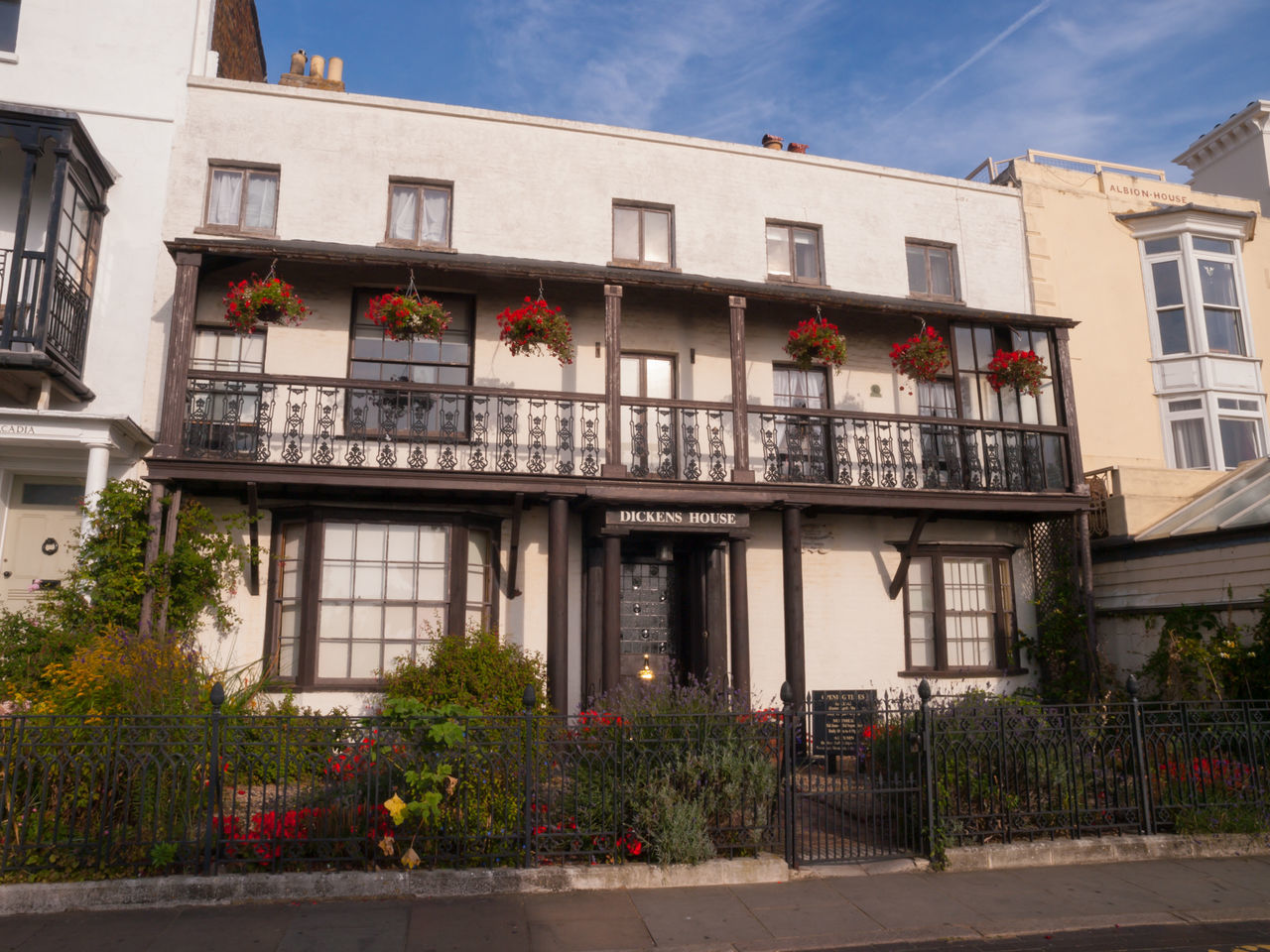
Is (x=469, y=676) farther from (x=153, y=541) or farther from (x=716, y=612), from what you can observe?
(x=153, y=541)

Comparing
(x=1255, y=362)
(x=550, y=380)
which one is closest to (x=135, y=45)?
(x=550, y=380)

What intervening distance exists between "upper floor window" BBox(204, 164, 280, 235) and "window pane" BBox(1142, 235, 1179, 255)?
46.1 feet

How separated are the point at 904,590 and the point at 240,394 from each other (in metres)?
9.26

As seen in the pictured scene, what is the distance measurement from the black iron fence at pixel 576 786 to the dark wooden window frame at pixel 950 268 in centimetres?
776

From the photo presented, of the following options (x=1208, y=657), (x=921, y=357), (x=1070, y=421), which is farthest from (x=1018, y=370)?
(x=1208, y=657)

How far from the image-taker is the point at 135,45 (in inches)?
485

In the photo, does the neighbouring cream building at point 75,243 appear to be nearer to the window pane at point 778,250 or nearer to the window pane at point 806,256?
the window pane at point 778,250

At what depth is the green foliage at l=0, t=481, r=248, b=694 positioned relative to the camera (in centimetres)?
966

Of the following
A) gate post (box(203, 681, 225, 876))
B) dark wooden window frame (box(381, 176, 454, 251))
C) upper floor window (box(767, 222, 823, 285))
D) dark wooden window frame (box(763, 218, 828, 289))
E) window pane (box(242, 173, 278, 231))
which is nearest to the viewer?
gate post (box(203, 681, 225, 876))

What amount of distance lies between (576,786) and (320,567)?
213 inches

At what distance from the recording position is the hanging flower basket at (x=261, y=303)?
10438mm

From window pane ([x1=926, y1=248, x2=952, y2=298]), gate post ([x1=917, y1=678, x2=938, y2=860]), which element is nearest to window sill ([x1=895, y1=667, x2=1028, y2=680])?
gate post ([x1=917, y1=678, x2=938, y2=860])

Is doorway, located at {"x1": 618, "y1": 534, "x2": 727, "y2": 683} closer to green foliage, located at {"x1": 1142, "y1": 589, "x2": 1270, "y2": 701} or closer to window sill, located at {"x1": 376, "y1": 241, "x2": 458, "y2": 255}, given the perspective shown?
window sill, located at {"x1": 376, "y1": 241, "x2": 458, "y2": 255}

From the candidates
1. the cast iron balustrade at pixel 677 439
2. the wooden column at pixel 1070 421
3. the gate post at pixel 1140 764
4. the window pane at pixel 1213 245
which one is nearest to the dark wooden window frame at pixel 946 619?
the wooden column at pixel 1070 421
